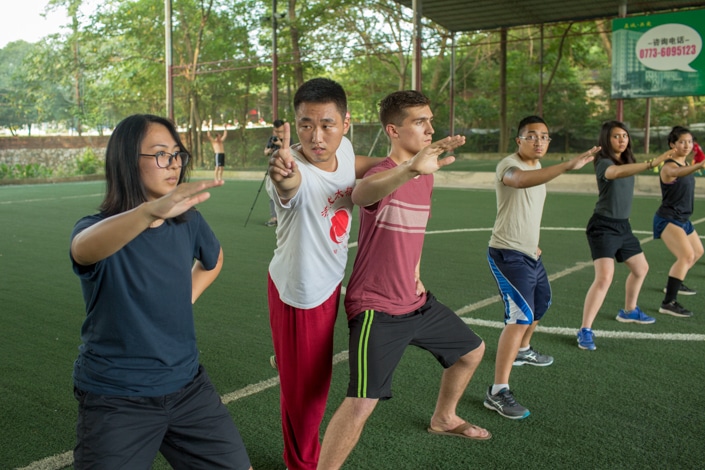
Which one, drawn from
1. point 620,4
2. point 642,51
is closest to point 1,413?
point 642,51

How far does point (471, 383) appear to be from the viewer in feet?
15.6

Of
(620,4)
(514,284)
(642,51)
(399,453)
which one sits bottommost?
(399,453)

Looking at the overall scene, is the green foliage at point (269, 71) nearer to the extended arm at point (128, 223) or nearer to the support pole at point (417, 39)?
the support pole at point (417, 39)

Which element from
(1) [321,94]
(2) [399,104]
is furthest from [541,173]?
(1) [321,94]

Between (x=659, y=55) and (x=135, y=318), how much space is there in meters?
18.7

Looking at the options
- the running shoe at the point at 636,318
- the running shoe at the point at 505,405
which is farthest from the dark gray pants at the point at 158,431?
the running shoe at the point at 636,318

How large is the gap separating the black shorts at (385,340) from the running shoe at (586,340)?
7.34ft

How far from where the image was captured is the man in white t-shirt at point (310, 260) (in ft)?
10.3

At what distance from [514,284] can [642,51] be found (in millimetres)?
16296

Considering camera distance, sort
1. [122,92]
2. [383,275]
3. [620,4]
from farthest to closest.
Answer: [122,92], [620,4], [383,275]

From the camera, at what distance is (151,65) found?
37594mm

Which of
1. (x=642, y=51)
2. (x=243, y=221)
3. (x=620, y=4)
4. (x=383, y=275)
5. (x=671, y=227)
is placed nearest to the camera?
(x=383, y=275)

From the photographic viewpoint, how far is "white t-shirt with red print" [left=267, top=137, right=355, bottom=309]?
10.3 feet

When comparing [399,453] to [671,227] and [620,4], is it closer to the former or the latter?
[671,227]
